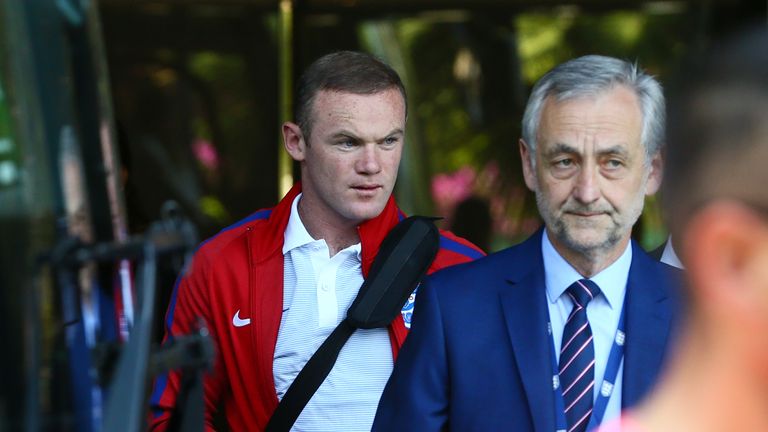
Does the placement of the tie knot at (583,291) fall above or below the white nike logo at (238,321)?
above

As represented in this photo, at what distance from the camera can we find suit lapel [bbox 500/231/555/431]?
8.71 feet

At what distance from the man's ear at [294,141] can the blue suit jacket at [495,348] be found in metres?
0.70

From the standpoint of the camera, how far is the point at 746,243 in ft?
3.45

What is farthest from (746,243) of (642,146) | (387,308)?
(387,308)

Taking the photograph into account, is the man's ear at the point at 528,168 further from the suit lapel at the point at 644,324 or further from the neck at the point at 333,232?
the neck at the point at 333,232

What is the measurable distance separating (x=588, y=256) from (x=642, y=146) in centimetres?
25

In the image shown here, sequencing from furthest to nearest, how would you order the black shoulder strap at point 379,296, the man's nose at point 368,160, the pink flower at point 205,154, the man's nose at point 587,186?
the pink flower at point 205,154
the man's nose at point 368,160
the black shoulder strap at point 379,296
the man's nose at point 587,186

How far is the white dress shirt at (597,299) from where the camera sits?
2709mm

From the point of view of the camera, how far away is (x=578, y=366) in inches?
105

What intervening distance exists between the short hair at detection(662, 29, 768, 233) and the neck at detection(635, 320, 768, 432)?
4.1 inches

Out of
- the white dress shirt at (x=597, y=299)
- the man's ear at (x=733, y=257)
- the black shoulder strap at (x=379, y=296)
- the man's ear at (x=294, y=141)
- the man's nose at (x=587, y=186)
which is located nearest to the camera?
the man's ear at (x=733, y=257)

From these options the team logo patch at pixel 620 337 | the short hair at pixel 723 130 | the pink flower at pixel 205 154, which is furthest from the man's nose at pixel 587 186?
the pink flower at pixel 205 154

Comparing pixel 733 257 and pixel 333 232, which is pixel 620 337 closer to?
pixel 333 232

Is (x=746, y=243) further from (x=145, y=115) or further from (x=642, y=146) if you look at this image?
(x=145, y=115)
